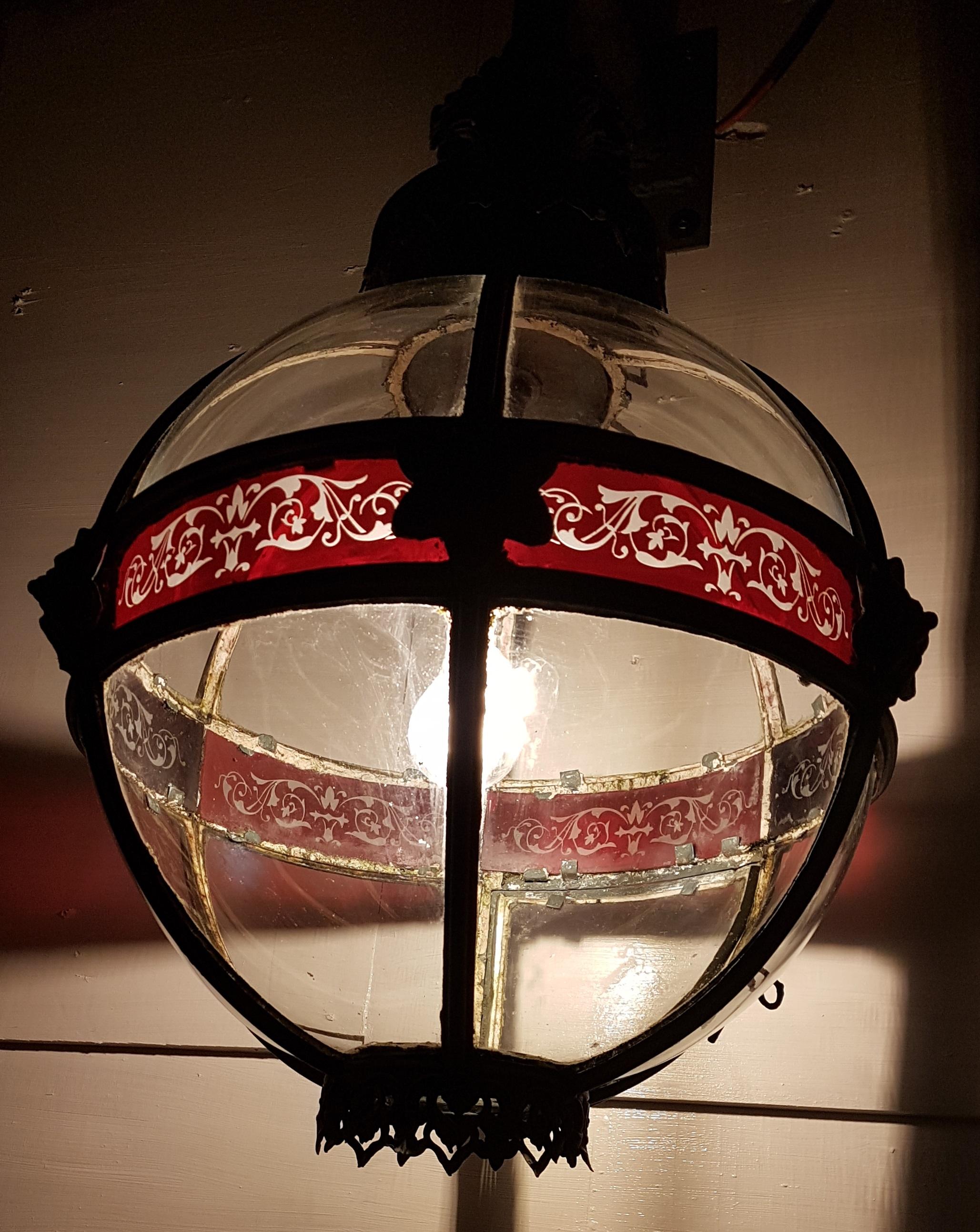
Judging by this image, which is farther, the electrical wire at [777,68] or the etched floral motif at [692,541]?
the electrical wire at [777,68]

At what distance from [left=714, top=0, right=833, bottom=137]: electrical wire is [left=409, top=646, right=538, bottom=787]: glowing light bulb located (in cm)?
76

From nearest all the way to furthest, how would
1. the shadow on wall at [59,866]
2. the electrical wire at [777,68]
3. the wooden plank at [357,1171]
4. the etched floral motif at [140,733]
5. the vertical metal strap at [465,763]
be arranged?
1. the vertical metal strap at [465,763]
2. the etched floral motif at [140,733]
3. the wooden plank at [357,1171]
4. the shadow on wall at [59,866]
5. the electrical wire at [777,68]

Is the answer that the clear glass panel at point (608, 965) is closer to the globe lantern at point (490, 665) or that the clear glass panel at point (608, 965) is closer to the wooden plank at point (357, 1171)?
the globe lantern at point (490, 665)

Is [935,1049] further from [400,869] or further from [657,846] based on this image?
[400,869]

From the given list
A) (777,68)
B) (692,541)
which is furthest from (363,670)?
(777,68)

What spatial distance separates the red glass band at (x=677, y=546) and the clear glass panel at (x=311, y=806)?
9 centimetres

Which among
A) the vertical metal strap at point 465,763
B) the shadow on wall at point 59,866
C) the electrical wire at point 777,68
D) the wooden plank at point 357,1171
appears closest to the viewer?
the vertical metal strap at point 465,763

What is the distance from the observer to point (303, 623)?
1.83ft

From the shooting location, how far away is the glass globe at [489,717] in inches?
19.4

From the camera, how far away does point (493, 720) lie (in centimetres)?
55

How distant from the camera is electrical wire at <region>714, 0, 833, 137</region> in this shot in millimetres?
1113

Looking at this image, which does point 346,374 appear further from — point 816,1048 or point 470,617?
point 816,1048

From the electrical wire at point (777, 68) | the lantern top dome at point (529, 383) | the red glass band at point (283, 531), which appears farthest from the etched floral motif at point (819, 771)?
the electrical wire at point (777, 68)

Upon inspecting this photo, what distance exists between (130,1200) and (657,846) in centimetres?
56
